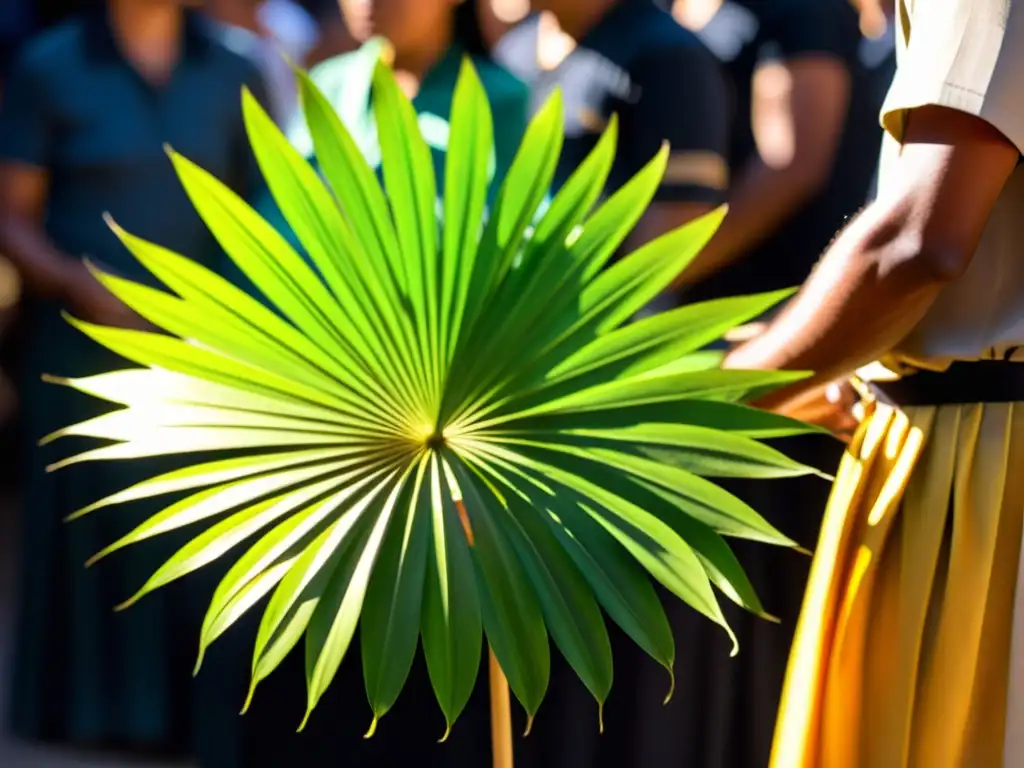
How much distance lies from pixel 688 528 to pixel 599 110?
82 cm

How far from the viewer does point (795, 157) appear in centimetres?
169

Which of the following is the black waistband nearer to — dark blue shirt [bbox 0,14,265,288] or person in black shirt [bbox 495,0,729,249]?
person in black shirt [bbox 495,0,729,249]

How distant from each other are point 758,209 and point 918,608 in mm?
761

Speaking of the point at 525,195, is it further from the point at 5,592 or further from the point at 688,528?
the point at 5,592

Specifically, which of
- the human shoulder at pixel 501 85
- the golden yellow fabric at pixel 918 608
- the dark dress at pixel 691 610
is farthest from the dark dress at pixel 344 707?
the golden yellow fabric at pixel 918 608

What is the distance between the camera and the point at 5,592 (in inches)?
97.7

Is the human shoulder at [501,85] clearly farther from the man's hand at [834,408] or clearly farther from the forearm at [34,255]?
the forearm at [34,255]

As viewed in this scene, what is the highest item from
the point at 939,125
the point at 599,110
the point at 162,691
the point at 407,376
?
the point at 599,110

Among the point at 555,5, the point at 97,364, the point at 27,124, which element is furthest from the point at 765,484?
the point at 27,124

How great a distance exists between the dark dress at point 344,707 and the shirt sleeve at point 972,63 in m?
0.60

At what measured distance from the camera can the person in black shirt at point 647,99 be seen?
1549mm

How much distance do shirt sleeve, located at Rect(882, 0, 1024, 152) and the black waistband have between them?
8.1 inches

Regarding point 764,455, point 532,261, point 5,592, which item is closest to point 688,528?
point 764,455

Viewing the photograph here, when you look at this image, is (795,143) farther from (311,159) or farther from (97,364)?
(97,364)
